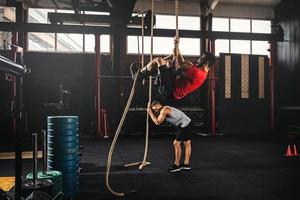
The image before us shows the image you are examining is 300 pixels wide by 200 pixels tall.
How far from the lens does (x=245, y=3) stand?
417 inches

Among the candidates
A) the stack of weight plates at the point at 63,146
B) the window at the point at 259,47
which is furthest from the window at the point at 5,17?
the window at the point at 259,47

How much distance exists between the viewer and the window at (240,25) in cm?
1071

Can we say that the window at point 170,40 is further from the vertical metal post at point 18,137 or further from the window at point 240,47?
the vertical metal post at point 18,137

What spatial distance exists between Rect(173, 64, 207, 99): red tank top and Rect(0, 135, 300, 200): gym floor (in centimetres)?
119

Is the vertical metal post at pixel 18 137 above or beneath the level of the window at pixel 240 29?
beneath

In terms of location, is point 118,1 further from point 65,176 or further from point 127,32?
point 65,176

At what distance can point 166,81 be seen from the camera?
3.04 m

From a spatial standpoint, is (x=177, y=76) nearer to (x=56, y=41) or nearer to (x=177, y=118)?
(x=177, y=118)

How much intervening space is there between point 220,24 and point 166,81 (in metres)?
8.38

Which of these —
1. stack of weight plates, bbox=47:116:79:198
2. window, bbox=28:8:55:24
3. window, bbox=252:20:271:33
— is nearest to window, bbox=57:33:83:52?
window, bbox=28:8:55:24

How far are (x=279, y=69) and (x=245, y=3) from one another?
272 centimetres

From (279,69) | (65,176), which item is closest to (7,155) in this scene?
(65,176)

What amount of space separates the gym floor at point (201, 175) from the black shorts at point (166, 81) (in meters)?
1.17

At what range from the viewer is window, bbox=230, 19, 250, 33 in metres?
10.7
